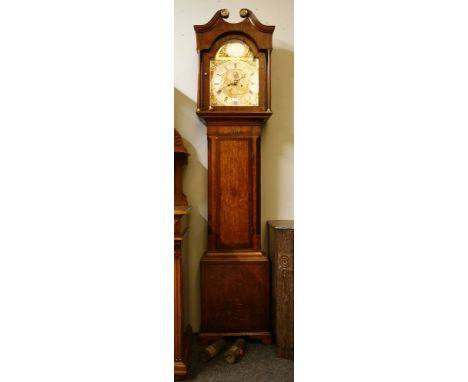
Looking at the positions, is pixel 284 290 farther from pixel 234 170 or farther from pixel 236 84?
pixel 236 84

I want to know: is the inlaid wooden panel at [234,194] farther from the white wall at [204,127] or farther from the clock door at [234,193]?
the white wall at [204,127]

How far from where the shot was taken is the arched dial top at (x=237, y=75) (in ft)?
5.77

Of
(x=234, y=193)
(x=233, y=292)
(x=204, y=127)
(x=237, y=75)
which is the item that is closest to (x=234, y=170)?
(x=234, y=193)

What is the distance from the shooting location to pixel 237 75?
5.77ft

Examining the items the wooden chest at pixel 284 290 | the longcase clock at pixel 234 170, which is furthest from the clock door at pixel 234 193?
the wooden chest at pixel 284 290

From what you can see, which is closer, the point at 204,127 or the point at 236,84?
the point at 236,84

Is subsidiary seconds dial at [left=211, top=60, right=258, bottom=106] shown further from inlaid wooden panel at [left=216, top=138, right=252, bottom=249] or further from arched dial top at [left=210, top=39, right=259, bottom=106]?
inlaid wooden panel at [left=216, top=138, right=252, bottom=249]

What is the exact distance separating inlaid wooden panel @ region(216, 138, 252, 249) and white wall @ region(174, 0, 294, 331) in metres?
0.22

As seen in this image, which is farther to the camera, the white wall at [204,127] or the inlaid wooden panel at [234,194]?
the white wall at [204,127]

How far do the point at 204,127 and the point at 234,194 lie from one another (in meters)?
0.48

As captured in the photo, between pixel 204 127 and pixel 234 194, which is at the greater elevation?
pixel 204 127

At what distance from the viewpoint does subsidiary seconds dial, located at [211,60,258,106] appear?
69.3 inches
